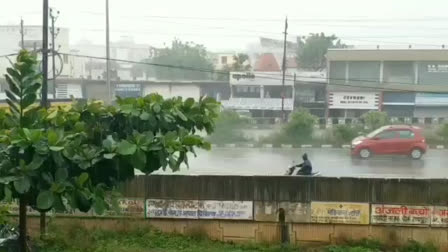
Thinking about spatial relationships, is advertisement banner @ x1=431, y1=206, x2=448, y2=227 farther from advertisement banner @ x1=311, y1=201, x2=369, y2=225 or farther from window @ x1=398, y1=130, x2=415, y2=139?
window @ x1=398, y1=130, x2=415, y2=139

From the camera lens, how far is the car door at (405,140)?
18.3 m

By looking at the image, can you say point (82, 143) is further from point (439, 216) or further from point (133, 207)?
point (439, 216)

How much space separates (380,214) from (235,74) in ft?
89.8

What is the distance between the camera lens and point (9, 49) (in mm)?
56906

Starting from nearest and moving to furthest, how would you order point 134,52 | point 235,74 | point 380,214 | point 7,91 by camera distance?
point 7,91 < point 380,214 < point 235,74 < point 134,52

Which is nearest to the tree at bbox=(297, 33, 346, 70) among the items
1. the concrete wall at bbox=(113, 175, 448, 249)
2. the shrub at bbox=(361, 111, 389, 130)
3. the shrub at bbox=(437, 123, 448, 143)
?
the shrub at bbox=(361, 111, 389, 130)

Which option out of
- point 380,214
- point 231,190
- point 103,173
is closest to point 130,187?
point 231,190

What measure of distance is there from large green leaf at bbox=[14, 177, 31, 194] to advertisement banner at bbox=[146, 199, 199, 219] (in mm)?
5738

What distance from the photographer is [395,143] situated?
60.3 ft

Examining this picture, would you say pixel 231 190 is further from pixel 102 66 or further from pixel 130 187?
pixel 102 66

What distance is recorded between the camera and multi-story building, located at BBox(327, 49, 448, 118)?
102 feet

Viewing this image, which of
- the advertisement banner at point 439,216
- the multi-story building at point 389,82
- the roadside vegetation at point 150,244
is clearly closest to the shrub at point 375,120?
the multi-story building at point 389,82

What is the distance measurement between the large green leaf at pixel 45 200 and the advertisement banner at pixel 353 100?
1160 inches

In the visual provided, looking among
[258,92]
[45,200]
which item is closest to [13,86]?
[45,200]
